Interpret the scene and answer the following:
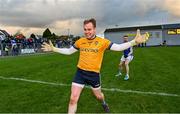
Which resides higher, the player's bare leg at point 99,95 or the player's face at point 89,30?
the player's face at point 89,30

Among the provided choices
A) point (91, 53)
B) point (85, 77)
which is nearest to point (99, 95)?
point (85, 77)

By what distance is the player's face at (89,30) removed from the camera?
8.19 m

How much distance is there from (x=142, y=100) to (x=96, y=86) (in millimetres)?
2958

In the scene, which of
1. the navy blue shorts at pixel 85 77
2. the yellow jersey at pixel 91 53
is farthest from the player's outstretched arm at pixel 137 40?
the navy blue shorts at pixel 85 77

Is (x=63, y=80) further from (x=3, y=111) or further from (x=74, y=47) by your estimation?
(x=74, y=47)

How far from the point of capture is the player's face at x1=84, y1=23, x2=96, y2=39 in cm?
819

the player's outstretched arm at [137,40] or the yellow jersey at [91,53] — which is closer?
the player's outstretched arm at [137,40]

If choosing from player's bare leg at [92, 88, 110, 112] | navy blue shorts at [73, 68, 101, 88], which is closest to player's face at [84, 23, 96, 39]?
navy blue shorts at [73, 68, 101, 88]

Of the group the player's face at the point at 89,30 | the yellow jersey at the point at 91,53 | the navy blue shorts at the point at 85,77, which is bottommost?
the navy blue shorts at the point at 85,77

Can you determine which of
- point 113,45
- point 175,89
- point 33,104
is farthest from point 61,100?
point 175,89

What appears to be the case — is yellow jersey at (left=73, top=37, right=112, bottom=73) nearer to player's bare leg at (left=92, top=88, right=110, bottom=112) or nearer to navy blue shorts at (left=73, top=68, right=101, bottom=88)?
navy blue shorts at (left=73, top=68, right=101, bottom=88)

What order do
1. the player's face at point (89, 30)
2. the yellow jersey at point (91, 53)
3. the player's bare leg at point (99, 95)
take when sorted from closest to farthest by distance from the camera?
the player's face at point (89, 30) → the yellow jersey at point (91, 53) → the player's bare leg at point (99, 95)

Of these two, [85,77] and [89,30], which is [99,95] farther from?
[89,30]

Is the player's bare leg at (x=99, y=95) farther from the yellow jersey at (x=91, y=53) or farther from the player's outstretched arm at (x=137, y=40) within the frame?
the player's outstretched arm at (x=137, y=40)
